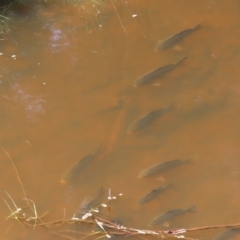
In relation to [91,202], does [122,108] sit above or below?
above

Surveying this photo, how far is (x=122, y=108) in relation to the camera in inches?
155

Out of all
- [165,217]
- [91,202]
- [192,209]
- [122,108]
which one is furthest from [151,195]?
[122,108]

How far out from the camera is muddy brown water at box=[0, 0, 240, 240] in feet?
11.0

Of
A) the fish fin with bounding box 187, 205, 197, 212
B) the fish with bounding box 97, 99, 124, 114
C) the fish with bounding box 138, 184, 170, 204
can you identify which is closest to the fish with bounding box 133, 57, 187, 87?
the fish with bounding box 97, 99, 124, 114

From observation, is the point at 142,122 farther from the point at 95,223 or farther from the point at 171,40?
the point at 171,40

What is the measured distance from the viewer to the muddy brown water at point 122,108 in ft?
11.0

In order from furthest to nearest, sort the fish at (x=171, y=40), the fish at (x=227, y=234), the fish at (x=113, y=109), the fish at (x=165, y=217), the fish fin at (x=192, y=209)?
the fish at (x=171, y=40), the fish at (x=113, y=109), the fish fin at (x=192, y=209), the fish at (x=165, y=217), the fish at (x=227, y=234)

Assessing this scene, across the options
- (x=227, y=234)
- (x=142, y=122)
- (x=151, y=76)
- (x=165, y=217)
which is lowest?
(x=227, y=234)

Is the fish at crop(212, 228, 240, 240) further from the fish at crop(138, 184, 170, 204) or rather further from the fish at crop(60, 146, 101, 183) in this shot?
the fish at crop(60, 146, 101, 183)

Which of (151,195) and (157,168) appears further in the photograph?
(157,168)

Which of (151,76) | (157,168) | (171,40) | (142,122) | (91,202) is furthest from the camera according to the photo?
(171,40)

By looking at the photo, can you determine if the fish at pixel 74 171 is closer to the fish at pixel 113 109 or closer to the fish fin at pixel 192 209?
the fish at pixel 113 109

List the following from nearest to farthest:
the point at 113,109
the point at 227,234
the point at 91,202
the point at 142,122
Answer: the point at 227,234, the point at 91,202, the point at 142,122, the point at 113,109

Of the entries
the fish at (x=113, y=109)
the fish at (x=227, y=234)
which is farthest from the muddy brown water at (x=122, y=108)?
the fish at (x=227, y=234)
